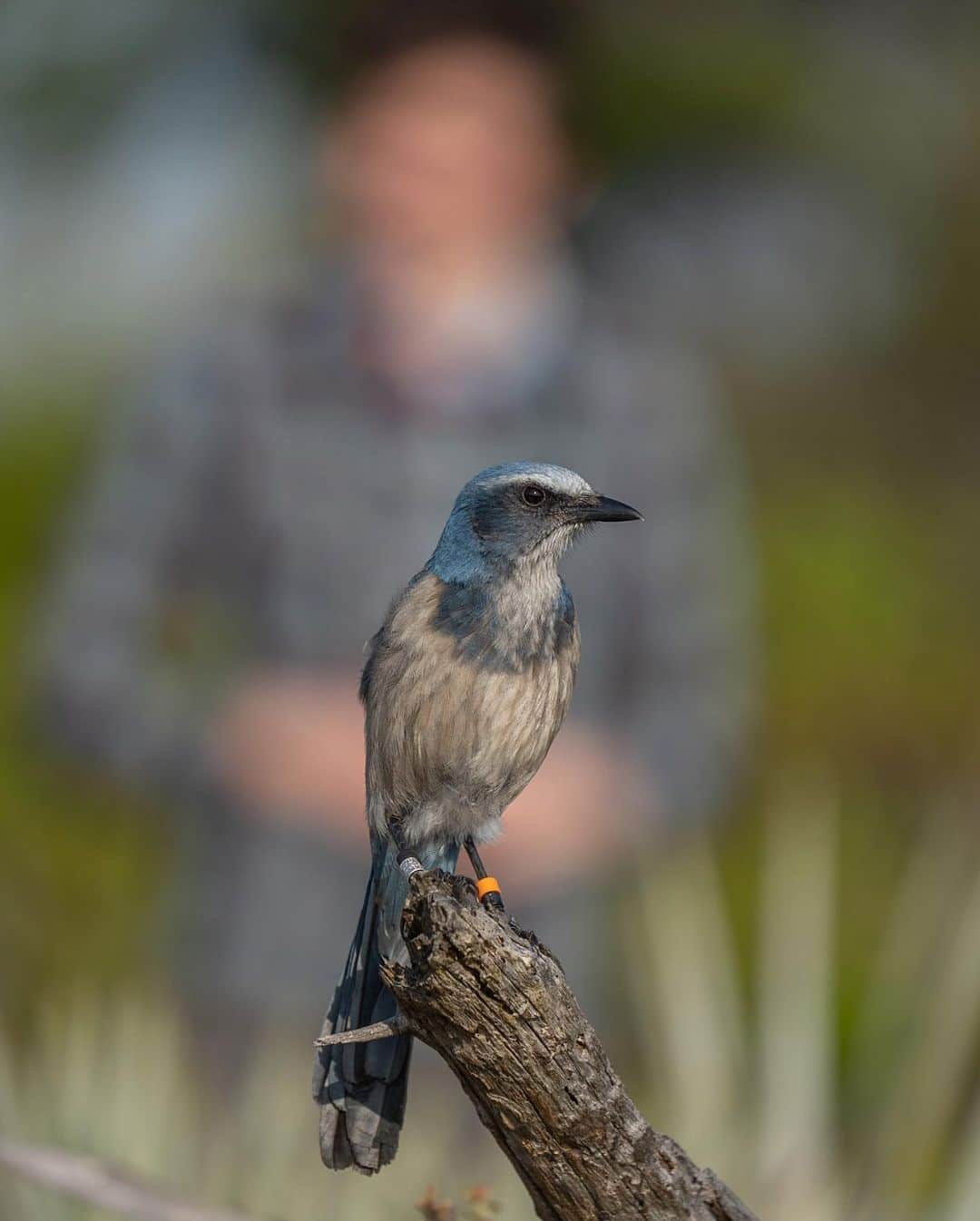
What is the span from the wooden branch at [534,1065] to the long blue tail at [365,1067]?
5.9 inches

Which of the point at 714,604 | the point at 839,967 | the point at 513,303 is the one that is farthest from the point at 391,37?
the point at 839,967

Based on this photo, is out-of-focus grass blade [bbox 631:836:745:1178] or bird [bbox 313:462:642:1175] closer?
bird [bbox 313:462:642:1175]

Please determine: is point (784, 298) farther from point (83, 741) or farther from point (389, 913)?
point (389, 913)

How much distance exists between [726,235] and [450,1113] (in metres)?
8.71

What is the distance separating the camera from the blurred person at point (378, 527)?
3586 millimetres

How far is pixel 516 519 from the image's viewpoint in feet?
5.86

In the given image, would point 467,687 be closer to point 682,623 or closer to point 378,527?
point 378,527

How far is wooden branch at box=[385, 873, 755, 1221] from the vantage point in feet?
4.51

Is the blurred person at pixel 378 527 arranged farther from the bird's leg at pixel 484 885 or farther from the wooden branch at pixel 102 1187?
the wooden branch at pixel 102 1187

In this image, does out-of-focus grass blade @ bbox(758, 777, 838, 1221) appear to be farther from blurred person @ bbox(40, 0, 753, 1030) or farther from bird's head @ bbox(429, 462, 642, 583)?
bird's head @ bbox(429, 462, 642, 583)

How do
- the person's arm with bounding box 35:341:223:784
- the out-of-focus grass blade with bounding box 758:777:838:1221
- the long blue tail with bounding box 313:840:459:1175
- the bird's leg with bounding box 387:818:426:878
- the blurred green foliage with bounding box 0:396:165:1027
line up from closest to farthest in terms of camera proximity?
the long blue tail with bounding box 313:840:459:1175
the bird's leg with bounding box 387:818:426:878
the out-of-focus grass blade with bounding box 758:777:838:1221
the person's arm with bounding box 35:341:223:784
the blurred green foliage with bounding box 0:396:165:1027

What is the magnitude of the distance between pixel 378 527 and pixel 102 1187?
6.83 ft

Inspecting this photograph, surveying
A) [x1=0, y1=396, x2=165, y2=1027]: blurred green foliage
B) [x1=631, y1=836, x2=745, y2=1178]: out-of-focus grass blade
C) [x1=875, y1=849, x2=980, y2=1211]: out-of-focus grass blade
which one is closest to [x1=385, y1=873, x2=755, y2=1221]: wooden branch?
[x1=631, y1=836, x2=745, y2=1178]: out-of-focus grass blade

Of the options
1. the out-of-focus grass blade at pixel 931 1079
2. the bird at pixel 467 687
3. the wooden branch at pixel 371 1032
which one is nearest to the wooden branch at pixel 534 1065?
the wooden branch at pixel 371 1032
